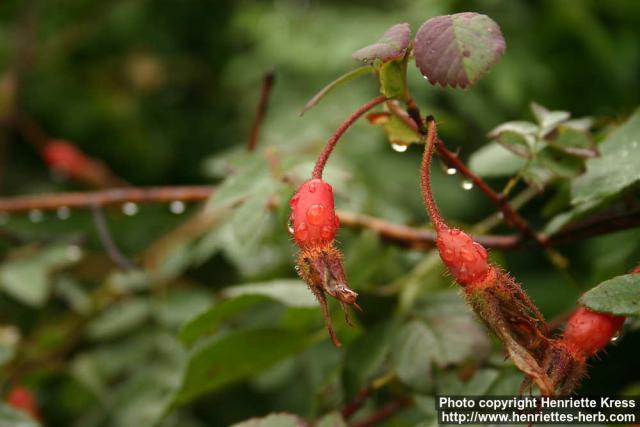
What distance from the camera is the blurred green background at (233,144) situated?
1.28 meters

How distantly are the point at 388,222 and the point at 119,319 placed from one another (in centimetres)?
54

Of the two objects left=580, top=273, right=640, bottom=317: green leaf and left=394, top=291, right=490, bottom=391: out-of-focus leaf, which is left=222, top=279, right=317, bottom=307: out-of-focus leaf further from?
left=580, top=273, right=640, bottom=317: green leaf

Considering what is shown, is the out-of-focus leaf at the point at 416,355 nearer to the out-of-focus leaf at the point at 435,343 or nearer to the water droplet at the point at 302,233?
the out-of-focus leaf at the point at 435,343

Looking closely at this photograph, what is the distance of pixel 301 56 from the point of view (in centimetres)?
230

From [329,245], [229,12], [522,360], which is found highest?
[229,12]

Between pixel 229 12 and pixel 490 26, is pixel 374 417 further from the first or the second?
pixel 229 12

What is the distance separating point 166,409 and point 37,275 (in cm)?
50

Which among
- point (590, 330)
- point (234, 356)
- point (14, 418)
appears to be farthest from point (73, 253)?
point (590, 330)

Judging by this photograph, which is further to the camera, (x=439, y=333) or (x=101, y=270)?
(x=101, y=270)

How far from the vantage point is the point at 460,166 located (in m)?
0.73

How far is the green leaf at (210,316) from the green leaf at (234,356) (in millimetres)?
23

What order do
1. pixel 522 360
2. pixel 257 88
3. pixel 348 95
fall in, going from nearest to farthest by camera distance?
1. pixel 522 360
2. pixel 348 95
3. pixel 257 88

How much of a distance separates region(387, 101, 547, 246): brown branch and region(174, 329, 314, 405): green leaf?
1.12 ft

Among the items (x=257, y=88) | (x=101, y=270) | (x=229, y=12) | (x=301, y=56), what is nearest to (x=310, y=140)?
(x=101, y=270)
